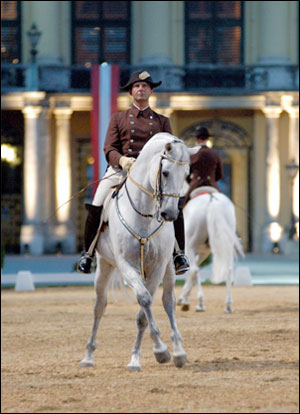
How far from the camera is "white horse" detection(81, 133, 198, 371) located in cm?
674

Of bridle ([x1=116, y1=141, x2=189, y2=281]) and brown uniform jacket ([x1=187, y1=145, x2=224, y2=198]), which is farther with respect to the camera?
brown uniform jacket ([x1=187, y1=145, x2=224, y2=198])

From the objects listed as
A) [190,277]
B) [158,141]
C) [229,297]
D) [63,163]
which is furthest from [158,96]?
[158,141]

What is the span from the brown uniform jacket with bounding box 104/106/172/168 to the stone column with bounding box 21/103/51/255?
33.2 metres

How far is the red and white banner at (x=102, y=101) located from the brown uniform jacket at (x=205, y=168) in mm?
9233

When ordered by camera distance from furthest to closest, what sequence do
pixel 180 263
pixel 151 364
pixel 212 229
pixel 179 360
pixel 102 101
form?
pixel 102 101 < pixel 212 229 < pixel 151 364 < pixel 179 360 < pixel 180 263

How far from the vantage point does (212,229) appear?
53.5 ft

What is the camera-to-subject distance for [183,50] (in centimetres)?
4331

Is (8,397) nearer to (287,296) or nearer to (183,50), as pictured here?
(287,296)

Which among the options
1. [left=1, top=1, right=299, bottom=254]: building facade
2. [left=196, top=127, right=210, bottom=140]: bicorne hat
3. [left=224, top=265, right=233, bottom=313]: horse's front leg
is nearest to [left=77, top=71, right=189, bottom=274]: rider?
[left=196, top=127, right=210, bottom=140]: bicorne hat

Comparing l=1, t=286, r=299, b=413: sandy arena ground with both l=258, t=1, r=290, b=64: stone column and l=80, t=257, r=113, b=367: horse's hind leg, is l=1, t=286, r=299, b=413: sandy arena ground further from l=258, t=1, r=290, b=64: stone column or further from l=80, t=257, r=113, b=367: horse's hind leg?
l=258, t=1, r=290, b=64: stone column

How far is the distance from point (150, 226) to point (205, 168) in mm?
7565

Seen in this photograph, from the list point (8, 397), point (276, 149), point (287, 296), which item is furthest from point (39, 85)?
point (8, 397)

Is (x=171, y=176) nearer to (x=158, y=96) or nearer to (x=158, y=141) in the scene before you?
(x=158, y=141)

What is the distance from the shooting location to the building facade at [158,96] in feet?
136
